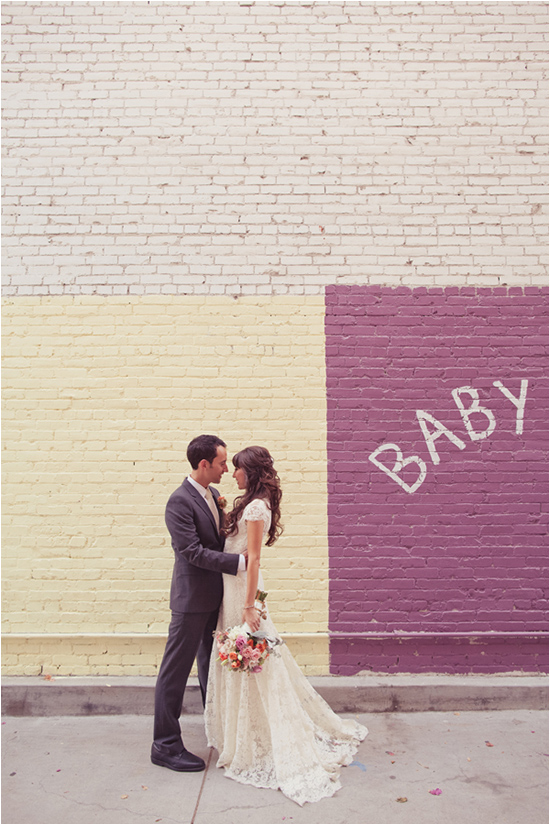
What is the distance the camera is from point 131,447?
4.60m

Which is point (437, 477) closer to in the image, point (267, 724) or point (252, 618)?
point (252, 618)

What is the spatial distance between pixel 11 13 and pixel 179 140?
5.88 ft

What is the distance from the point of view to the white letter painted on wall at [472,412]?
465 centimetres

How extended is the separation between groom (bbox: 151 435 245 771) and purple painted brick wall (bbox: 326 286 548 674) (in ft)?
4.31

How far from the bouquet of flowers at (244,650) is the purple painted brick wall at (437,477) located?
4.21 feet

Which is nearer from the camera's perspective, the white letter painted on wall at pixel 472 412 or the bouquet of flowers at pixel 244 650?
the bouquet of flowers at pixel 244 650

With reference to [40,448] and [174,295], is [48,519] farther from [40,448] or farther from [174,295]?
[174,295]

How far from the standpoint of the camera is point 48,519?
15.1 feet

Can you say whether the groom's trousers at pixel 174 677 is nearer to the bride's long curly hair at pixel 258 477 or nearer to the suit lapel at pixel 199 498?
the suit lapel at pixel 199 498

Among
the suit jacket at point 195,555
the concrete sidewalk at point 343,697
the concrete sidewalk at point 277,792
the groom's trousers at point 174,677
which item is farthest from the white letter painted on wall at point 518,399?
the groom's trousers at point 174,677

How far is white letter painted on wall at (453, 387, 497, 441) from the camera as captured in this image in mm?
4652

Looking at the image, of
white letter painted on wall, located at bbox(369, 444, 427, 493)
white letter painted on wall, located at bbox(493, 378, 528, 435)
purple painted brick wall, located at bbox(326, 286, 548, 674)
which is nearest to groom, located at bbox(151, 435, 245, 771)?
purple painted brick wall, located at bbox(326, 286, 548, 674)

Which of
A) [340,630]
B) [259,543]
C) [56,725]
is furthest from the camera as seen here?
[340,630]

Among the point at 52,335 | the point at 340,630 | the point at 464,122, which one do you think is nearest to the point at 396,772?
the point at 340,630
